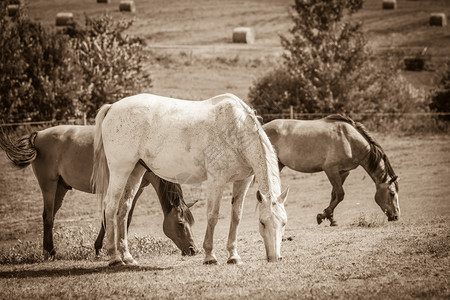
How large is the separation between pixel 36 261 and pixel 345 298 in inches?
248

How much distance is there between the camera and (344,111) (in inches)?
1345

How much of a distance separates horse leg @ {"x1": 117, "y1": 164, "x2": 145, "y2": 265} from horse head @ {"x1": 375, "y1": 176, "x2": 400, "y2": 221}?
6.52 meters

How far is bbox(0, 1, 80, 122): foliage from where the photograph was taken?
30.8m

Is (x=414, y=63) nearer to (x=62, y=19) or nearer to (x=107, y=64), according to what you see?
(x=107, y=64)

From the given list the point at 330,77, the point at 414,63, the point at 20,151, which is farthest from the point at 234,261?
the point at 414,63

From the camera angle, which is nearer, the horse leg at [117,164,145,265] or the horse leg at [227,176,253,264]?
the horse leg at [227,176,253,264]

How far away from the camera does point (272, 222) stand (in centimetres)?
951

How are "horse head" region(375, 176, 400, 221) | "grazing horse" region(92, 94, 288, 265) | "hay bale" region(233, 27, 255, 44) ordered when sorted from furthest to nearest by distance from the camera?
"hay bale" region(233, 27, 255, 44) → "horse head" region(375, 176, 400, 221) → "grazing horse" region(92, 94, 288, 265)

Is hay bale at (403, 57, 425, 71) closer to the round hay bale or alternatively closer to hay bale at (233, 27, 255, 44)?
hay bale at (233, 27, 255, 44)

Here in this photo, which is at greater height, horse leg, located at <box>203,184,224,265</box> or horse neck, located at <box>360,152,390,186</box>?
horse leg, located at <box>203,184,224,265</box>

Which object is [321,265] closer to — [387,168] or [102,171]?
[102,171]

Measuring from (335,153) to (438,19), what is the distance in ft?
135

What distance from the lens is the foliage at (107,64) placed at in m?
34.2

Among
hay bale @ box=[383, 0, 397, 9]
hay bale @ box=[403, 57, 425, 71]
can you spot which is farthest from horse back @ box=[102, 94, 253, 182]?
hay bale @ box=[383, 0, 397, 9]
